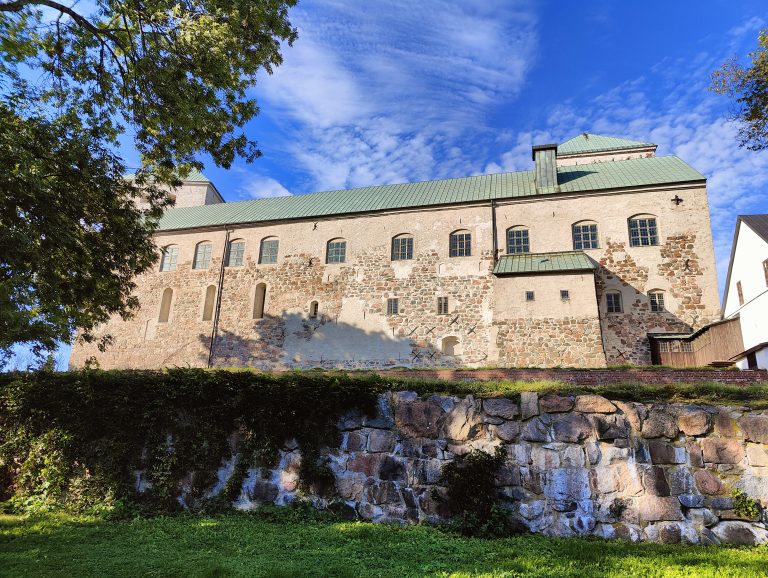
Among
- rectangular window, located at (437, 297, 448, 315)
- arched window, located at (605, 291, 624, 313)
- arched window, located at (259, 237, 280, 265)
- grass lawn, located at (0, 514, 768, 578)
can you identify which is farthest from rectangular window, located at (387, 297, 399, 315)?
grass lawn, located at (0, 514, 768, 578)

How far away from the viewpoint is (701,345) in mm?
19625

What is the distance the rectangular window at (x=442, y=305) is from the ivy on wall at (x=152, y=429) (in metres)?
14.7

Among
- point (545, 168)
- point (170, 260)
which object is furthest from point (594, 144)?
point (170, 260)

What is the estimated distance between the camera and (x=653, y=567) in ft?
19.7

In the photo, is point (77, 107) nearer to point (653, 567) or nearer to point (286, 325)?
point (653, 567)

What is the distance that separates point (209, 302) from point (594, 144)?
25497 millimetres

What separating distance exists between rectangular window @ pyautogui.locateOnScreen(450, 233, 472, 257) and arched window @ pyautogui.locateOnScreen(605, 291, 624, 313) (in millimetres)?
6368

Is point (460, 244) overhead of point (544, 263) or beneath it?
overhead

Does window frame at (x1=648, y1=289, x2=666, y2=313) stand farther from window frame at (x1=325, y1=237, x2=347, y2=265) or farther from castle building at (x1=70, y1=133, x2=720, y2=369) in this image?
window frame at (x1=325, y1=237, x2=347, y2=265)

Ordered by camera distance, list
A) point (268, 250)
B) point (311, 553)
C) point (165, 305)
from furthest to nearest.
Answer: point (165, 305), point (268, 250), point (311, 553)

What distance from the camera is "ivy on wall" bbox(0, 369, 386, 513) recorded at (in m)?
8.66

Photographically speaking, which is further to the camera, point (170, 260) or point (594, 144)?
point (594, 144)

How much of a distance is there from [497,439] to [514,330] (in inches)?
511

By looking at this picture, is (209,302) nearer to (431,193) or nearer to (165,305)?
(165,305)
